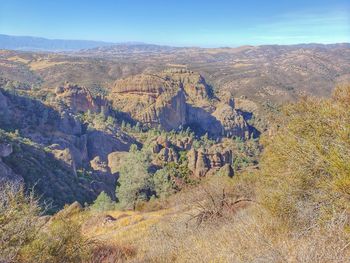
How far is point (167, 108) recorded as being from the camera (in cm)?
10169

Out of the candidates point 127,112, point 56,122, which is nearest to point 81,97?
point 127,112

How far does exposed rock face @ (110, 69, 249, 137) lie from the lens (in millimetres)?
99125

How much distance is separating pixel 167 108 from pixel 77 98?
87.9 ft

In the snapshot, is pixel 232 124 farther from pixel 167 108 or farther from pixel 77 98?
pixel 77 98

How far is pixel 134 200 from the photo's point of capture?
114 ft

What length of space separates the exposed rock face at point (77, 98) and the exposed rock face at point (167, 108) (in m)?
11.6

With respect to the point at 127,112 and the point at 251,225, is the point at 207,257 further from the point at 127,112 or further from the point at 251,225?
the point at 127,112

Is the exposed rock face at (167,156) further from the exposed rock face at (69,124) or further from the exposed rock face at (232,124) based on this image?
the exposed rock face at (232,124)

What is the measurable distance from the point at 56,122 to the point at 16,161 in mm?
24317

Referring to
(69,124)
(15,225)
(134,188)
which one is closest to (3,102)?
(69,124)

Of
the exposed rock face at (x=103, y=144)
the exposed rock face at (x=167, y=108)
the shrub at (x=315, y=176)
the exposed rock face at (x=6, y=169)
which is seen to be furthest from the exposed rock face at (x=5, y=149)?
the exposed rock face at (x=167, y=108)

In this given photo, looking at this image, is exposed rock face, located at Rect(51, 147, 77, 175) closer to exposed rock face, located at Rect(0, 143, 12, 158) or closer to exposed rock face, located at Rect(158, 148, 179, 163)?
exposed rock face, located at Rect(0, 143, 12, 158)

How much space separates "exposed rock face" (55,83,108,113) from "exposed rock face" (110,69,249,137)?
11.6 meters

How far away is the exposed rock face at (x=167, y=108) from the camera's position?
99125 millimetres
